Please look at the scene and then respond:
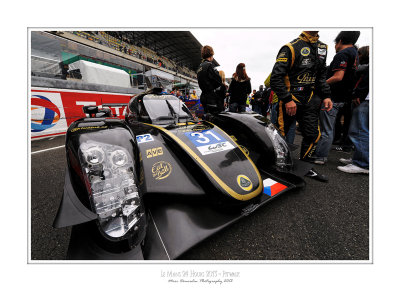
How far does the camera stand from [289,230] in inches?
45.0

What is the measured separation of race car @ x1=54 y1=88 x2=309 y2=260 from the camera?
829 mm

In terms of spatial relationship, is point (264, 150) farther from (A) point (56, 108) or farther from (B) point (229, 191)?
(A) point (56, 108)

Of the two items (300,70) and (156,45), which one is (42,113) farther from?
(156,45)

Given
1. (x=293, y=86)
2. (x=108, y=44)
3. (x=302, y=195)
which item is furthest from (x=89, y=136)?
(x=108, y=44)

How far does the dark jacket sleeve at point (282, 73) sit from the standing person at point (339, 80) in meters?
0.87

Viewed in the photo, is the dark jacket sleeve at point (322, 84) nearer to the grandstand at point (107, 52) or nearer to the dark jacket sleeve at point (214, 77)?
the dark jacket sleeve at point (214, 77)

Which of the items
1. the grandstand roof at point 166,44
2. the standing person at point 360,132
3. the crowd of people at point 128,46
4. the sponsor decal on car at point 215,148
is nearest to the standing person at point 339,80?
the standing person at point 360,132

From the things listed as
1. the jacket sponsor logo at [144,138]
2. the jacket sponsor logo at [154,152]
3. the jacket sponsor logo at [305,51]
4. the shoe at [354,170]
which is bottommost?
the shoe at [354,170]

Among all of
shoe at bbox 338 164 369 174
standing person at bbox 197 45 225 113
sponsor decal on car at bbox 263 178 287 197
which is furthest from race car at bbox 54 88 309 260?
standing person at bbox 197 45 225 113

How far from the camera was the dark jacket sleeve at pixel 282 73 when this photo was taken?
6.27ft

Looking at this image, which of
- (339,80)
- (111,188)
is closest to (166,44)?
(339,80)

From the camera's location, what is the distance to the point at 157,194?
110cm

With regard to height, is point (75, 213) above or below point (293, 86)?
below

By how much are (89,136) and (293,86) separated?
2242mm
